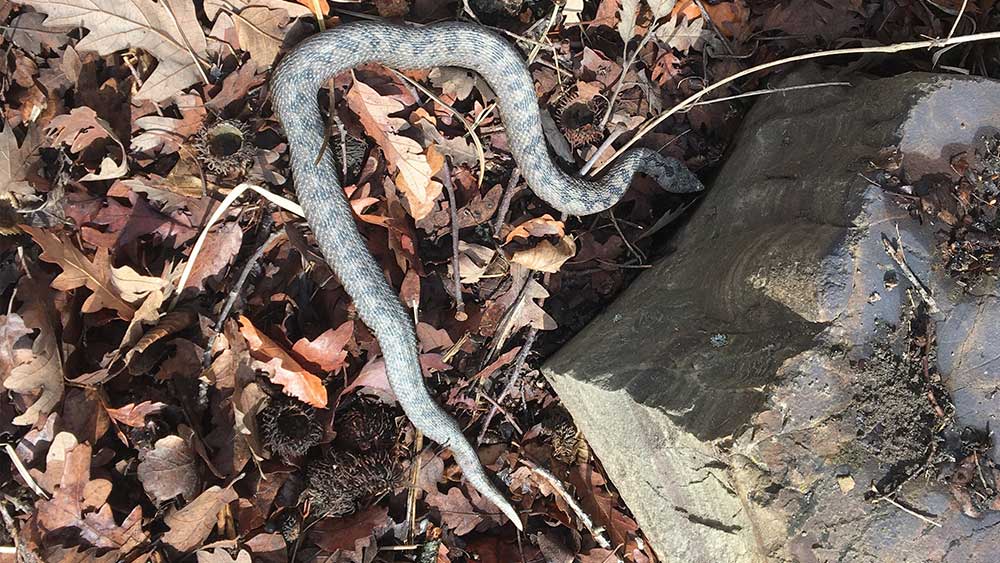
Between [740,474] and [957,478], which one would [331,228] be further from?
[957,478]

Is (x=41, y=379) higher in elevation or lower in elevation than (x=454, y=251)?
lower

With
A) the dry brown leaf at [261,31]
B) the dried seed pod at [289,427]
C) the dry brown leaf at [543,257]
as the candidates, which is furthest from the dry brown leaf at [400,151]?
the dried seed pod at [289,427]

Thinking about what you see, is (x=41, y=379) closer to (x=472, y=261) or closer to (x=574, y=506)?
(x=472, y=261)

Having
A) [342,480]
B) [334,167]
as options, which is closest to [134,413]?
[342,480]

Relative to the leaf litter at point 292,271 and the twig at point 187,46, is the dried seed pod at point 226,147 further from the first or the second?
the twig at point 187,46

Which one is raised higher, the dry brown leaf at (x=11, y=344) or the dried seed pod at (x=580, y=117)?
the dried seed pod at (x=580, y=117)

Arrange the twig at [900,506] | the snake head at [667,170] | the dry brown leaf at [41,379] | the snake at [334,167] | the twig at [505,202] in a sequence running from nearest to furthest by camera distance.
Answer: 1. the twig at [900,506]
2. the dry brown leaf at [41,379]
3. the snake at [334,167]
4. the twig at [505,202]
5. the snake head at [667,170]
